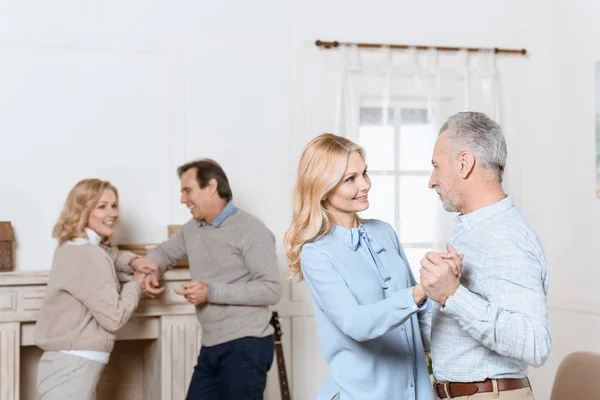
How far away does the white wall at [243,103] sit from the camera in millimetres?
4848

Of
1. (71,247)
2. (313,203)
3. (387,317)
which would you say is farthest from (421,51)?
(387,317)

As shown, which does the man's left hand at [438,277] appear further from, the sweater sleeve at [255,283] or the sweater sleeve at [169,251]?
the sweater sleeve at [169,251]

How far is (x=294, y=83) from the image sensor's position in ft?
17.4

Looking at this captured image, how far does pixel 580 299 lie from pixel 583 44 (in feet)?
5.29

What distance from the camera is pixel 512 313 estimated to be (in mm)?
2049

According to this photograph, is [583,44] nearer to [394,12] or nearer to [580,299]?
[394,12]

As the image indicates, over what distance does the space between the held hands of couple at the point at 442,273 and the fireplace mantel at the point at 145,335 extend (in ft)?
8.84

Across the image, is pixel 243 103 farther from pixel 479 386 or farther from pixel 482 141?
pixel 479 386

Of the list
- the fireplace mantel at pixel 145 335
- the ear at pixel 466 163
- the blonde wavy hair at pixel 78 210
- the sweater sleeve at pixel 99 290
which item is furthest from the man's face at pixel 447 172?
the fireplace mantel at pixel 145 335

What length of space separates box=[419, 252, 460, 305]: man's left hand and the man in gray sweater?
2.02 metres

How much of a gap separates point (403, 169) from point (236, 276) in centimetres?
175

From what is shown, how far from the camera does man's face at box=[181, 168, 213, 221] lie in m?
4.22

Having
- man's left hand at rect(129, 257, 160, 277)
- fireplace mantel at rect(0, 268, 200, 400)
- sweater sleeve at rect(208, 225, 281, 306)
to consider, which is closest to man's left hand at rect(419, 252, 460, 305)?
sweater sleeve at rect(208, 225, 281, 306)

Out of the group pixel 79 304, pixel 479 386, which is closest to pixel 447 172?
pixel 479 386
